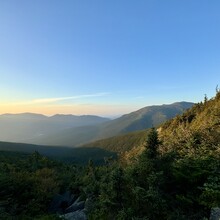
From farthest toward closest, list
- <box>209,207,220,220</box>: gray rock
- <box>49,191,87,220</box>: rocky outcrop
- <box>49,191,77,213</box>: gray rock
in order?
<box>49,191,77,213</box>: gray rock → <box>49,191,87,220</box>: rocky outcrop → <box>209,207,220,220</box>: gray rock

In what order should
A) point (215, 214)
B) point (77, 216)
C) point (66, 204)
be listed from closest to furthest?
point (215, 214) → point (77, 216) → point (66, 204)

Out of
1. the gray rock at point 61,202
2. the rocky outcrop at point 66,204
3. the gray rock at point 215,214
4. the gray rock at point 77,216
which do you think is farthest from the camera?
the gray rock at point 61,202

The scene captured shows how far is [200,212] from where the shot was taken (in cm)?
1590

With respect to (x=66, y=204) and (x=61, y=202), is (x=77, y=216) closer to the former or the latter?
(x=66, y=204)

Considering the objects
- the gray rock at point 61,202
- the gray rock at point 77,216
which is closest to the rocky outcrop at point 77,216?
the gray rock at point 77,216

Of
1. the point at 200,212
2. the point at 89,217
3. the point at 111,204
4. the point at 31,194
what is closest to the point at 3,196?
the point at 31,194

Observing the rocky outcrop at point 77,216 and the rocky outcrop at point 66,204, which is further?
the rocky outcrop at point 66,204

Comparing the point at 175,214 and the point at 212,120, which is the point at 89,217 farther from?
the point at 212,120

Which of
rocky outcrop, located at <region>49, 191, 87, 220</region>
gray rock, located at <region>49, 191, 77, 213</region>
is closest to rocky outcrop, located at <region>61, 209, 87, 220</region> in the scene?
rocky outcrop, located at <region>49, 191, 87, 220</region>

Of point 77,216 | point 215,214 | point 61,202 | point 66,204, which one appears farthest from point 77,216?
point 215,214

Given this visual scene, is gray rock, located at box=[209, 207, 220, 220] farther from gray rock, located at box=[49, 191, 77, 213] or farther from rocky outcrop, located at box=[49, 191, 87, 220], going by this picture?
gray rock, located at box=[49, 191, 77, 213]

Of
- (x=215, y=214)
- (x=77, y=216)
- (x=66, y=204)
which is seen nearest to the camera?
(x=215, y=214)

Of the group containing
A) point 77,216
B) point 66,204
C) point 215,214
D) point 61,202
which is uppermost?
point 215,214

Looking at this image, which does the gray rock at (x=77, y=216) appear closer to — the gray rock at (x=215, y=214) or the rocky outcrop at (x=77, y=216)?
the rocky outcrop at (x=77, y=216)
